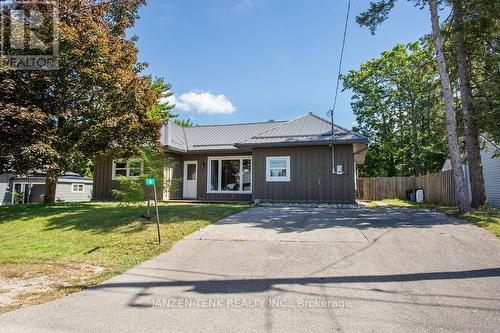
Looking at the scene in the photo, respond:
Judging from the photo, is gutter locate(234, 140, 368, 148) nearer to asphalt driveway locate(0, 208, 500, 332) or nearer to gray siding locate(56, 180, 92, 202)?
asphalt driveway locate(0, 208, 500, 332)

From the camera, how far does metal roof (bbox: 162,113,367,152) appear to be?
1399 centimetres

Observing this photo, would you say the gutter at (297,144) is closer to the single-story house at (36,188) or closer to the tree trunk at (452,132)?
the tree trunk at (452,132)

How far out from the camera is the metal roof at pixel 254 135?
14.0m

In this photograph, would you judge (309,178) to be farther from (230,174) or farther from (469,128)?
(469,128)

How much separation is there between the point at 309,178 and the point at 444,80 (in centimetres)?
590

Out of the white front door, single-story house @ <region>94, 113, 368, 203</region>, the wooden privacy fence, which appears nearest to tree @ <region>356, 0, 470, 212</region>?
single-story house @ <region>94, 113, 368, 203</region>

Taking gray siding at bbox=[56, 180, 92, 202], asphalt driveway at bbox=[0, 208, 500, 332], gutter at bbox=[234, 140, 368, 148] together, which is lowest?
asphalt driveway at bbox=[0, 208, 500, 332]

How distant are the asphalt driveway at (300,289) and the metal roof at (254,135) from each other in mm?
7302

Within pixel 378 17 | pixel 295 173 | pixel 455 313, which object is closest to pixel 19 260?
pixel 455 313

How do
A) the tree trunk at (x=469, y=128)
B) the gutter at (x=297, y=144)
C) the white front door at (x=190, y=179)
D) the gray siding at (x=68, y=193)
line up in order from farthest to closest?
the gray siding at (x=68, y=193) < the white front door at (x=190, y=179) < the gutter at (x=297, y=144) < the tree trunk at (x=469, y=128)

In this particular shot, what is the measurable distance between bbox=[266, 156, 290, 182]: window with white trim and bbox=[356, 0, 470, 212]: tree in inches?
234

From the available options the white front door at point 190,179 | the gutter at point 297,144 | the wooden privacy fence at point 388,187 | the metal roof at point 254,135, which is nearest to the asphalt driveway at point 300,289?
the gutter at point 297,144

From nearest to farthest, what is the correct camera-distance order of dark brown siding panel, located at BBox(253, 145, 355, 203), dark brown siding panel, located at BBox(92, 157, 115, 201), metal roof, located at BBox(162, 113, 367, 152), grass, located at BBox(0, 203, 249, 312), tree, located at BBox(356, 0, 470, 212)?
1. grass, located at BBox(0, 203, 249, 312)
2. tree, located at BBox(356, 0, 470, 212)
3. dark brown siding panel, located at BBox(253, 145, 355, 203)
4. metal roof, located at BBox(162, 113, 367, 152)
5. dark brown siding panel, located at BBox(92, 157, 115, 201)

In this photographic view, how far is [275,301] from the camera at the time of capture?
3996 millimetres
